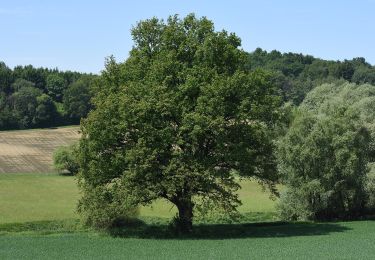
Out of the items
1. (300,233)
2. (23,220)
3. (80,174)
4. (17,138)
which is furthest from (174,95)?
(17,138)

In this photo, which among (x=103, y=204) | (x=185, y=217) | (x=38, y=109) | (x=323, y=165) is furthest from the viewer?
(x=38, y=109)

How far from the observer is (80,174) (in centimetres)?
4931

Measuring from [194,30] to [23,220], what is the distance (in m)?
26.8

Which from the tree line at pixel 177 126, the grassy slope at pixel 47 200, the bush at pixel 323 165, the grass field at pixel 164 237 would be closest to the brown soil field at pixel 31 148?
the grassy slope at pixel 47 200

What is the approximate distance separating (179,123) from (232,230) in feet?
35.7

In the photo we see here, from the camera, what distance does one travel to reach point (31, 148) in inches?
5064

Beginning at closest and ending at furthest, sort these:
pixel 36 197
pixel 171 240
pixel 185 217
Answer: pixel 171 240, pixel 185 217, pixel 36 197

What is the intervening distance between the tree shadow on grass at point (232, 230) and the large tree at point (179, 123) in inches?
84.2

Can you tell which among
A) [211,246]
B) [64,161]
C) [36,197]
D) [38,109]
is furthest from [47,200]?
[38,109]

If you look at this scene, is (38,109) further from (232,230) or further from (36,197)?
(232,230)

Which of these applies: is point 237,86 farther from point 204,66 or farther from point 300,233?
point 300,233

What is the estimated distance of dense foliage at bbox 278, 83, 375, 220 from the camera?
58000 millimetres

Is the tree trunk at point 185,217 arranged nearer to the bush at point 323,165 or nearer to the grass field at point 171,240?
the grass field at point 171,240

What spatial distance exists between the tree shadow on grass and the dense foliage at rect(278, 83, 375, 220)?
3.97 metres
